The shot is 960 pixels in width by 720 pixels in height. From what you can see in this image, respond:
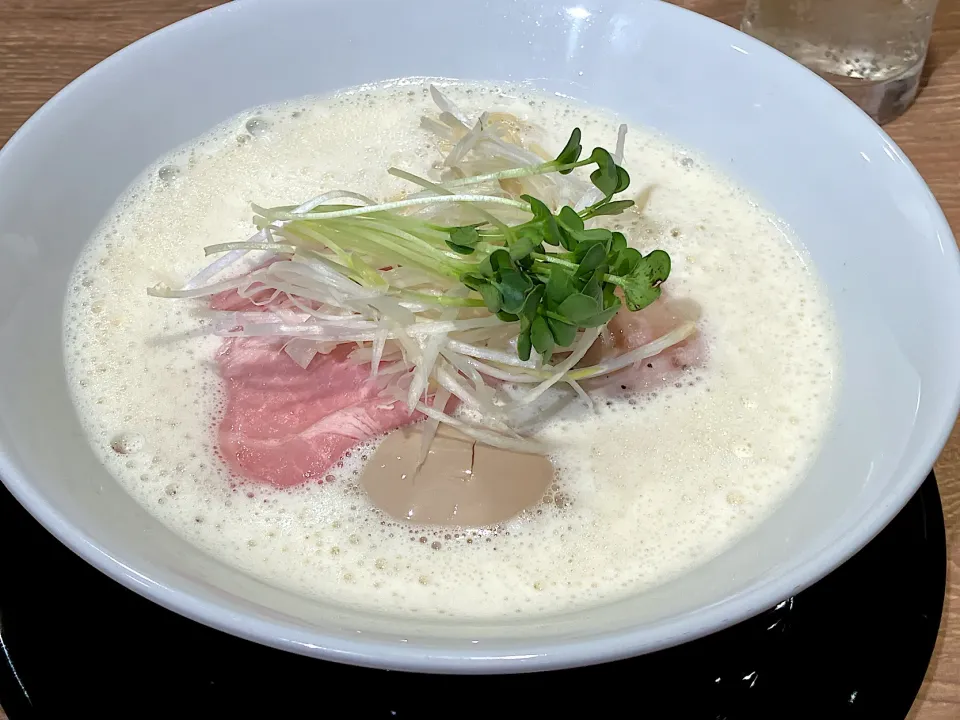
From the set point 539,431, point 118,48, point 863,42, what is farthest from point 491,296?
point 118,48

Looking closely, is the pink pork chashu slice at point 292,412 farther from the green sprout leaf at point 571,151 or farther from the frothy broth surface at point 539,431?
the green sprout leaf at point 571,151

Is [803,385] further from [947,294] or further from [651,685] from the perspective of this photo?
[651,685]

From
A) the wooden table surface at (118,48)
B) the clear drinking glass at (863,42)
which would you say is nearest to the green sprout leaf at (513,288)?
the wooden table surface at (118,48)

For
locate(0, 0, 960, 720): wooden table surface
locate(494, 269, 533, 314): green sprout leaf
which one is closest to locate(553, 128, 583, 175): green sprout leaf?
locate(494, 269, 533, 314): green sprout leaf

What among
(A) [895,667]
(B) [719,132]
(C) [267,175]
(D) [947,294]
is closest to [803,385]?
(D) [947,294]

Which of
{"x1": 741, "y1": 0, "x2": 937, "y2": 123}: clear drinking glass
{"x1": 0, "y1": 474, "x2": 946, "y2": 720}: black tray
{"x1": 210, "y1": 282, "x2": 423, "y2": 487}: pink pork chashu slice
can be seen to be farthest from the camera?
{"x1": 741, "y1": 0, "x2": 937, "y2": 123}: clear drinking glass

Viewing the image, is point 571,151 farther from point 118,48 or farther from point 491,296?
point 118,48

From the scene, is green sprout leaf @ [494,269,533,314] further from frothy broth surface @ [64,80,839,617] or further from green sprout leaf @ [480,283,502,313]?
frothy broth surface @ [64,80,839,617]
